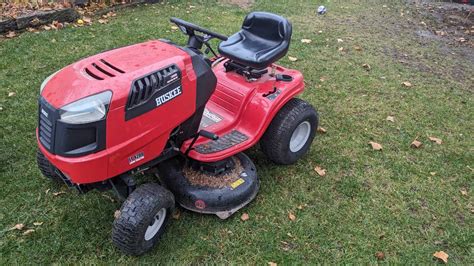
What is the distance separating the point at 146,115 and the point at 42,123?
53cm

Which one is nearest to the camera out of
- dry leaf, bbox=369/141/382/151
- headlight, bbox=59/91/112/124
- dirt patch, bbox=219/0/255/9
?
headlight, bbox=59/91/112/124

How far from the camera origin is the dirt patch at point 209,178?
9.50 ft

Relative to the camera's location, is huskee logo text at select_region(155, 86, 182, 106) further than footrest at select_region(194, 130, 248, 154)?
No

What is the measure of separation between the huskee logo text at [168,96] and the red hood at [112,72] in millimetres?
102

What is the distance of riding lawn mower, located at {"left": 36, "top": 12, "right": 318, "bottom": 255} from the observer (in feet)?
7.22

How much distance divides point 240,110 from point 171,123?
0.72 meters

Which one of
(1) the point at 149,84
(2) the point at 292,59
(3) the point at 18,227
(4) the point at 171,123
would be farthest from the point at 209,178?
(2) the point at 292,59

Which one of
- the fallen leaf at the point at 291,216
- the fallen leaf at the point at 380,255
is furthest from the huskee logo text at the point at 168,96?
the fallen leaf at the point at 380,255

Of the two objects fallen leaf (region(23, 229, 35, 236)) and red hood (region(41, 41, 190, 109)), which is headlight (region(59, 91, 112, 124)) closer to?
red hood (region(41, 41, 190, 109))

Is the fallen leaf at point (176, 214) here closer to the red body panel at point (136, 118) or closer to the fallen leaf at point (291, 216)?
the red body panel at point (136, 118)

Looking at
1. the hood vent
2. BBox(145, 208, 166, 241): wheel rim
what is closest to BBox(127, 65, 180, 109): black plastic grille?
the hood vent

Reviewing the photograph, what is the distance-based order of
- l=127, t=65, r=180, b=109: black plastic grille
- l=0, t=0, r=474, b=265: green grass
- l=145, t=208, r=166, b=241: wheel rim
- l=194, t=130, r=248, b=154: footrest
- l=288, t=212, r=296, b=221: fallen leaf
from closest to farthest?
l=127, t=65, r=180, b=109: black plastic grille < l=145, t=208, r=166, b=241: wheel rim < l=0, t=0, r=474, b=265: green grass < l=194, t=130, r=248, b=154: footrest < l=288, t=212, r=296, b=221: fallen leaf

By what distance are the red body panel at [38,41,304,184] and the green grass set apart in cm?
57

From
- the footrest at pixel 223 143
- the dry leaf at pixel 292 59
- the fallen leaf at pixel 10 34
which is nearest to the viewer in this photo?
the footrest at pixel 223 143
